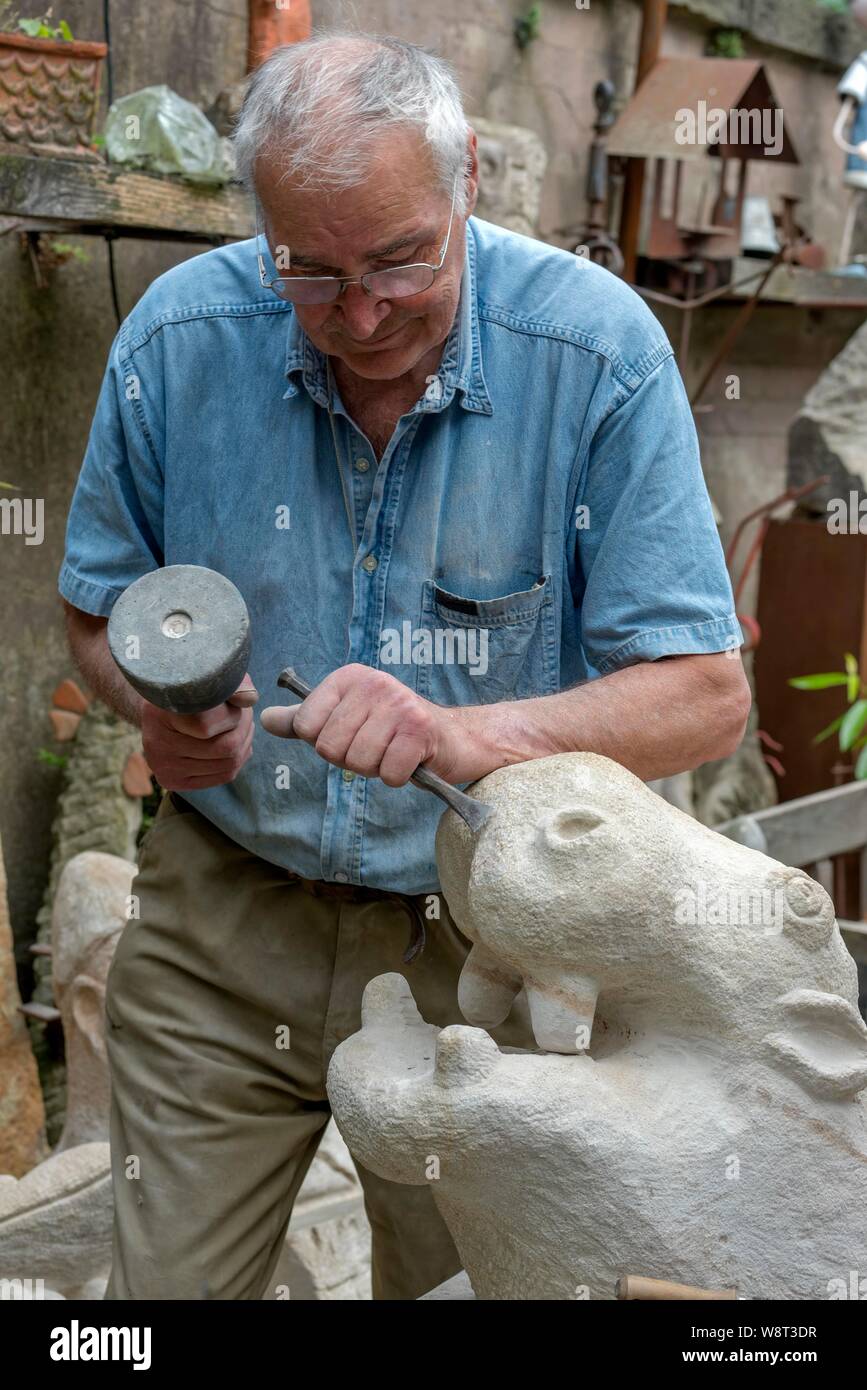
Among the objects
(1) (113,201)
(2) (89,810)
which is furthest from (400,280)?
(2) (89,810)

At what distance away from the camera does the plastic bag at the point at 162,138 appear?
3.31 meters

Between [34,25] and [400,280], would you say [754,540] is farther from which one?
[400,280]

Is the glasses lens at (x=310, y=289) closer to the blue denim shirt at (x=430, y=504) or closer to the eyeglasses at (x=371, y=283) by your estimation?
the eyeglasses at (x=371, y=283)

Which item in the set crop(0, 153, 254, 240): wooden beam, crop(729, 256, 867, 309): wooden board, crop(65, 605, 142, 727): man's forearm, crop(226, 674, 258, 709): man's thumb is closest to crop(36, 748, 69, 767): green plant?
crop(0, 153, 254, 240): wooden beam

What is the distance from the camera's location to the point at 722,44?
19.0 feet

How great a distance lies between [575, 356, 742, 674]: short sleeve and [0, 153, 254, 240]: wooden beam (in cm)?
159

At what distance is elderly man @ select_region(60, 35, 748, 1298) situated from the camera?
1.81 metres

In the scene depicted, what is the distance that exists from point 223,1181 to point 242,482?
950 millimetres

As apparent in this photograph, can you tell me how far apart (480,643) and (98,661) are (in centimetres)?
57

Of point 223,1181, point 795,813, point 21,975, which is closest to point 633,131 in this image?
point 795,813

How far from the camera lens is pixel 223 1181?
6.94 ft

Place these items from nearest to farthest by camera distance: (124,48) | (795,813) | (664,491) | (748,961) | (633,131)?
(748,961)
(664,491)
(124,48)
(795,813)
(633,131)

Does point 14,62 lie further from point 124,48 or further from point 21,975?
point 21,975

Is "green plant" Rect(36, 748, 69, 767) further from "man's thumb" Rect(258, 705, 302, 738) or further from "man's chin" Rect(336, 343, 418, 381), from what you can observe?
"man's thumb" Rect(258, 705, 302, 738)
